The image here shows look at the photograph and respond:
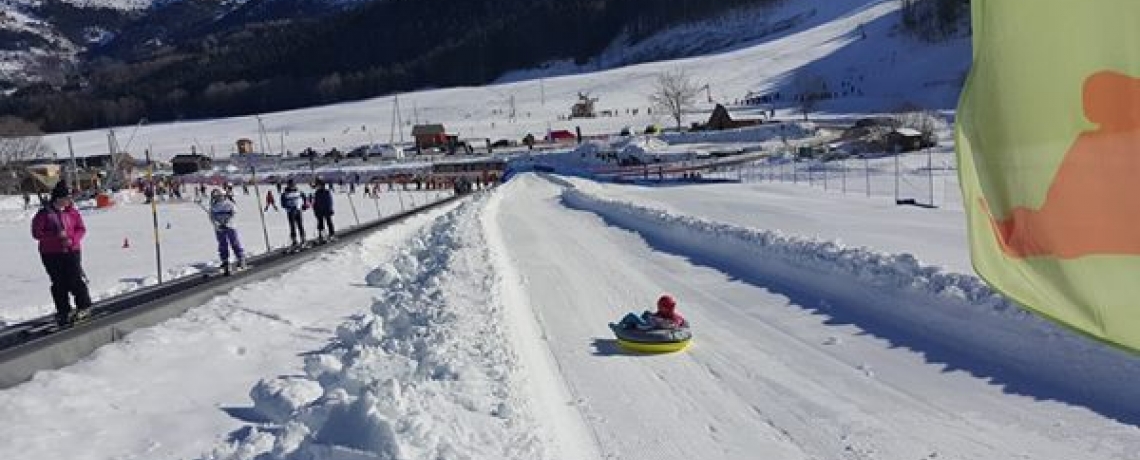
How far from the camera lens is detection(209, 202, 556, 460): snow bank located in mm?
6227

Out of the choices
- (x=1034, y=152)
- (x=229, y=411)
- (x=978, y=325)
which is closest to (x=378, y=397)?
(x=229, y=411)

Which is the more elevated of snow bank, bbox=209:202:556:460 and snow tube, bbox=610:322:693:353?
snow bank, bbox=209:202:556:460

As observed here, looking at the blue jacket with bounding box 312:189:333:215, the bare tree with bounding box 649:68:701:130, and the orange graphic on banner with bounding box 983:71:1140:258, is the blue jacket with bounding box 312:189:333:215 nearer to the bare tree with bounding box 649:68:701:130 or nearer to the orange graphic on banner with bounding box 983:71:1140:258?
the orange graphic on banner with bounding box 983:71:1140:258

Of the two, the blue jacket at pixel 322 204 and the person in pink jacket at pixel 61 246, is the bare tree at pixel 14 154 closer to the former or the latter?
the blue jacket at pixel 322 204

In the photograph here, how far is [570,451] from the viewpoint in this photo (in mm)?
7387

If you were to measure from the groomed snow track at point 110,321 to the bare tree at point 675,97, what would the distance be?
101 meters

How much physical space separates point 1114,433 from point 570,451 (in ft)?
13.0

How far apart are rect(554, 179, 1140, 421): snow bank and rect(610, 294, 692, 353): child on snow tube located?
2265 mm

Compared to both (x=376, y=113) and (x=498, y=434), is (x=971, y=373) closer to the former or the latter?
(x=498, y=434)

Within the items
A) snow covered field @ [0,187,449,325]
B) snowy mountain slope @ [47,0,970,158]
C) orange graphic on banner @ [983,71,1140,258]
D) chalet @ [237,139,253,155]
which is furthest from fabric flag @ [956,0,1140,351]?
chalet @ [237,139,253,155]

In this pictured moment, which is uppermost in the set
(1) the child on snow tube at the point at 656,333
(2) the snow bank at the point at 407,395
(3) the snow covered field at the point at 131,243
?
(2) the snow bank at the point at 407,395

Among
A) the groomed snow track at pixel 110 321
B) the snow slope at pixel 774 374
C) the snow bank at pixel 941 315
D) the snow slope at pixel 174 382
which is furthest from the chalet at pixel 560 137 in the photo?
the snow slope at pixel 174 382

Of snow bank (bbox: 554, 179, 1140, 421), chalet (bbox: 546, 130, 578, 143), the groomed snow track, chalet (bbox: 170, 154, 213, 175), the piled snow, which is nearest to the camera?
snow bank (bbox: 554, 179, 1140, 421)

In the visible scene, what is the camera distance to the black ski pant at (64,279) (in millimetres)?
13055
